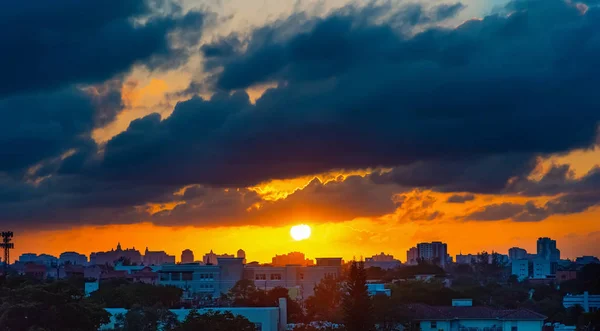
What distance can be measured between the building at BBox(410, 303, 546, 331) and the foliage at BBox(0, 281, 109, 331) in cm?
2789

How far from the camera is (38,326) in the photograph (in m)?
50.7

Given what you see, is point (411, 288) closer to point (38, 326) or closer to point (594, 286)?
point (594, 286)

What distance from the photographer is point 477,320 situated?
7400 centimetres

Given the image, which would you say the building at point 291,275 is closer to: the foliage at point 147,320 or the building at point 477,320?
the building at point 477,320

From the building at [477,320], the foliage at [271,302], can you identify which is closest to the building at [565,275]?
the foliage at [271,302]

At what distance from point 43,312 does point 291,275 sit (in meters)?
82.0

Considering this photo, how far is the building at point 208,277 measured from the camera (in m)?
132

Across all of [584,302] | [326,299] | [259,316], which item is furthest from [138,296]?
[584,302]

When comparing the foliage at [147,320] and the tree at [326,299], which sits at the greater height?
the tree at [326,299]

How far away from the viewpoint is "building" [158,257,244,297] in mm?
132125

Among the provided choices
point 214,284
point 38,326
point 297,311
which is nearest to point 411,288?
point 297,311

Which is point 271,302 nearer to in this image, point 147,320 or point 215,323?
point 147,320

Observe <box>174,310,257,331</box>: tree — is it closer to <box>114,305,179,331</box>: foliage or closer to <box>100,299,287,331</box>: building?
<box>114,305,179,331</box>: foliage

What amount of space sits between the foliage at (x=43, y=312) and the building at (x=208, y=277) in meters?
77.4
